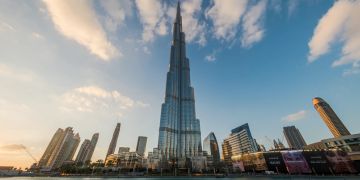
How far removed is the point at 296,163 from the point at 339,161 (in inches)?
973

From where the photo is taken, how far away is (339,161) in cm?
11525

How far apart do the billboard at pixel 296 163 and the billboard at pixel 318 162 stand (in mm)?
2912

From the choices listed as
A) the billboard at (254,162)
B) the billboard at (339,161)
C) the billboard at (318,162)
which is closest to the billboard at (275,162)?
the billboard at (254,162)

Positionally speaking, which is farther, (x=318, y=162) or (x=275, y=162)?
(x=275, y=162)

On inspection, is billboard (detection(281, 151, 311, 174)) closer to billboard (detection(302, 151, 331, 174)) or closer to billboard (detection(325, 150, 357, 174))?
billboard (detection(302, 151, 331, 174))

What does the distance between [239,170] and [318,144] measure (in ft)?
312

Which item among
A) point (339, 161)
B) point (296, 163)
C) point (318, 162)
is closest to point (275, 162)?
point (296, 163)

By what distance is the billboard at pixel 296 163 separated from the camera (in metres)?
124

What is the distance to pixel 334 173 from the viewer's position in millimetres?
115062

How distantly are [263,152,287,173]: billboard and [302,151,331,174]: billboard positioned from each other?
1760cm

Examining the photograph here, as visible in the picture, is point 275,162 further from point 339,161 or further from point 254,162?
point 339,161

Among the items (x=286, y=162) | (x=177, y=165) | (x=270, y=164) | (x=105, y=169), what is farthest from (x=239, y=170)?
(x=105, y=169)

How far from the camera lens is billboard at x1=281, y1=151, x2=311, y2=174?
12396 cm

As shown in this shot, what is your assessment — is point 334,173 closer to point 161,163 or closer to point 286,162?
point 286,162
